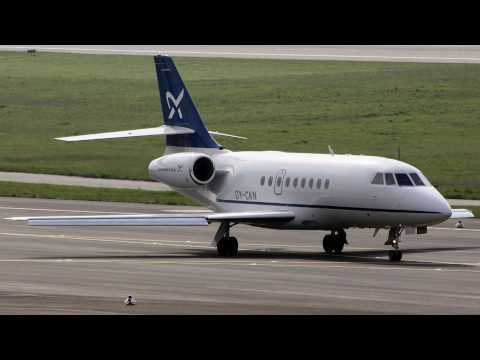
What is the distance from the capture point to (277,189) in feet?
129

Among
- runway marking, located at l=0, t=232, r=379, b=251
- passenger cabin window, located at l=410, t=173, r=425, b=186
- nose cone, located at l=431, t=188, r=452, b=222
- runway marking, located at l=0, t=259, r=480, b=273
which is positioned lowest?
runway marking, located at l=0, t=232, r=379, b=251

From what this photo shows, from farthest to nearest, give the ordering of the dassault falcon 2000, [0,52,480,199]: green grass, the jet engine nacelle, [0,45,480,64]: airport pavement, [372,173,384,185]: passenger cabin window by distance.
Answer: [0,45,480,64]: airport pavement < [0,52,480,199]: green grass < the jet engine nacelle < [372,173,384,185]: passenger cabin window < the dassault falcon 2000

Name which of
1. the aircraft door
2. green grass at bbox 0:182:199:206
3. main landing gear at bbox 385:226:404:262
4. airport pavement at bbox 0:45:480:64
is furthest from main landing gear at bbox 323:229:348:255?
airport pavement at bbox 0:45:480:64

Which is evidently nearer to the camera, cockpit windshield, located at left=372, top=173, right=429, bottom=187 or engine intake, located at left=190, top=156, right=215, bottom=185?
cockpit windshield, located at left=372, top=173, right=429, bottom=187

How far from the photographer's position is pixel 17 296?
1115 inches

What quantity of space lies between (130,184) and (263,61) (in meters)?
44.6

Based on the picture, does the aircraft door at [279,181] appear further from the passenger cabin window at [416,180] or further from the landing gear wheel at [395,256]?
the passenger cabin window at [416,180]

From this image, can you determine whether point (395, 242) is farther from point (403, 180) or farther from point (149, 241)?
point (149, 241)

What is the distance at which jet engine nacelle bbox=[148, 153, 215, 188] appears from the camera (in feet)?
131

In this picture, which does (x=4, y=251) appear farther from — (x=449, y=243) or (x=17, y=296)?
(x=449, y=243)

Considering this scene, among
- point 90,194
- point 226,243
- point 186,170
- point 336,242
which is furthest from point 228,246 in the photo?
point 90,194

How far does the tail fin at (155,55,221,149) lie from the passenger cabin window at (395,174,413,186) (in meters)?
7.56

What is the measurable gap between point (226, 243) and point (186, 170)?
9.69 ft

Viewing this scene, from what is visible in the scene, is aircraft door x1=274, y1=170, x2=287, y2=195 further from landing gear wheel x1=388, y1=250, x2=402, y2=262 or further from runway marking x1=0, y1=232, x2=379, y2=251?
landing gear wheel x1=388, y1=250, x2=402, y2=262
